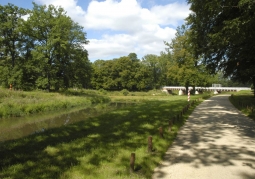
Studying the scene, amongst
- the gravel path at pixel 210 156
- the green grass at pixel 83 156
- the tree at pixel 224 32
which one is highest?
the tree at pixel 224 32

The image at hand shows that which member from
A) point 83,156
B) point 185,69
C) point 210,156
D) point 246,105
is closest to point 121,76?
point 185,69

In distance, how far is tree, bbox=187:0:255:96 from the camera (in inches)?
475

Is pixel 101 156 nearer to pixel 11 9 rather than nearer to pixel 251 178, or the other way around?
pixel 251 178

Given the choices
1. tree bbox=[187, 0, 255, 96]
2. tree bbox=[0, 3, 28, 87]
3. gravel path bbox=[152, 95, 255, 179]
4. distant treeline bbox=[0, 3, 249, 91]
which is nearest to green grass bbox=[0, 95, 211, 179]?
gravel path bbox=[152, 95, 255, 179]

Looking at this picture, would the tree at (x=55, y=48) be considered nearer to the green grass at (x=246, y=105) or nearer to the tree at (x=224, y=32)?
the tree at (x=224, y=32)

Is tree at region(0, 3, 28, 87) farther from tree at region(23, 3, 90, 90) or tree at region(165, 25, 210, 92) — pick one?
tree at region(165, 25, 210, 92)

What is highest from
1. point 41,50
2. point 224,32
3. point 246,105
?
point 41,50

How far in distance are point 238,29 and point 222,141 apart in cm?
635

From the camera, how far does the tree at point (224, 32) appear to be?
39.6ft

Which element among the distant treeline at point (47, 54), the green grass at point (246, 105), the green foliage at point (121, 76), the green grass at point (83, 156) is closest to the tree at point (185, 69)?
the distant treeline at point (47, 54)

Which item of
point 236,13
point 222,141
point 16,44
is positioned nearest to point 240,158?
point 222,141

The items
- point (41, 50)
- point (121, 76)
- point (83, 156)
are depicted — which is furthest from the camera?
point (121, 76)

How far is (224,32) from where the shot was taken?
48.8 feet

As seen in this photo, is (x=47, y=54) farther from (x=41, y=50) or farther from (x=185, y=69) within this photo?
(x=185, y=69)
